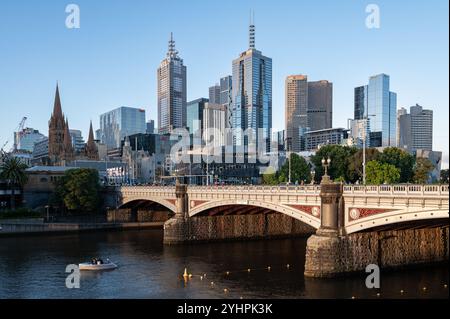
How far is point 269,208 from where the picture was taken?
6353 cm

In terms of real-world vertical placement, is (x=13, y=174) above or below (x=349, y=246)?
above

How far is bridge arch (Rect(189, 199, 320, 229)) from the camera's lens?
55.3 meters

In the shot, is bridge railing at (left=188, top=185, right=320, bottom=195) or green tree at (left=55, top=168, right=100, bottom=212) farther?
green tree at (left=55, top=168, right=100, bottom=212)

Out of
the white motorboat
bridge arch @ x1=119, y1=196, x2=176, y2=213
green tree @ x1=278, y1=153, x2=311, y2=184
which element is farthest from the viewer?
green tree @ x1=278, y1=153, x2=311, y2=184

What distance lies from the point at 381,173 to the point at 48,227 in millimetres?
62801

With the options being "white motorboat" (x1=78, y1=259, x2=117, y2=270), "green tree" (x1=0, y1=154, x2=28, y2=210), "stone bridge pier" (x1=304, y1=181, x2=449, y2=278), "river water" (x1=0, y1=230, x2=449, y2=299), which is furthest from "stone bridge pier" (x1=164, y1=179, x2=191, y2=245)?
"green tree" (x1=0, y1=154, x2=28, y2=210)

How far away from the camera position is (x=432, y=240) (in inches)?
2196

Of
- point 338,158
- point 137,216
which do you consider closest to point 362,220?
point 338,158

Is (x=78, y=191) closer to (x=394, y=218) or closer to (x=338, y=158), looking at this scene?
(x=338, y=158)

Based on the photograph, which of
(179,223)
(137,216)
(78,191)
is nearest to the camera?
(179,223)

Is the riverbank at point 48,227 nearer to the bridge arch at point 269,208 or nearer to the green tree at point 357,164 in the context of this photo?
the bridge arch at point 269,208

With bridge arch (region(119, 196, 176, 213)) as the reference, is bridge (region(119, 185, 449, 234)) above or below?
above

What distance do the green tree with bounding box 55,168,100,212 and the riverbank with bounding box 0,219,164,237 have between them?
10.8 m

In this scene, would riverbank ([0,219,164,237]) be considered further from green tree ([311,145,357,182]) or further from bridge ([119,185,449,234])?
green tree ([311,145,357,182])
